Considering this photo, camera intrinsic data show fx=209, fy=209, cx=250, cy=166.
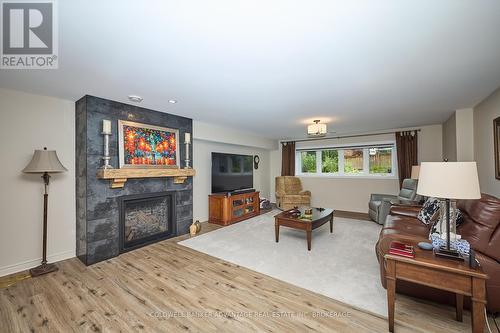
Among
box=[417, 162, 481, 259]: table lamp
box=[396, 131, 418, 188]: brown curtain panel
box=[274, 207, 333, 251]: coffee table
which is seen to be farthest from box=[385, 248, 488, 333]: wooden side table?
box=[396, 131, 418, 188]: brown curtain panel

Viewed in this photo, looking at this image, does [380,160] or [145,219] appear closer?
[145,219]

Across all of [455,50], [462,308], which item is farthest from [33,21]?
[462,308]

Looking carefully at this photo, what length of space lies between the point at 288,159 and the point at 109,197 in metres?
5.01

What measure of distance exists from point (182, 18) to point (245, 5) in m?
0.43

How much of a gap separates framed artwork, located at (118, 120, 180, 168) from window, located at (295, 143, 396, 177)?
4222 millimetres

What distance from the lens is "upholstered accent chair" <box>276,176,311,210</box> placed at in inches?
230

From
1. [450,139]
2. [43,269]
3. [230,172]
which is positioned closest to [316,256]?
[230,172]

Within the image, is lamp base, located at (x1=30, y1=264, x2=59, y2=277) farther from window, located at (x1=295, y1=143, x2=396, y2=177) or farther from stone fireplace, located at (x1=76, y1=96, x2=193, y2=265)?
window, located at (x1=295, y1=143, x2=396, y2=177)

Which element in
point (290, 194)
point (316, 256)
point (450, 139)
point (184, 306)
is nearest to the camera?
point (184, 306)

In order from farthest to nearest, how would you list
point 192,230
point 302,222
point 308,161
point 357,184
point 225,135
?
point 308,161 < point 357,184 < point 225,135 < point 192,230 < point 302,222

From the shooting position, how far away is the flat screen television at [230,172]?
4.84 meters

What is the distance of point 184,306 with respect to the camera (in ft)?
6.33

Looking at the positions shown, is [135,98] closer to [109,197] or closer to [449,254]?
[109,197]

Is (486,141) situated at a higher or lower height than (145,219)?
higher
